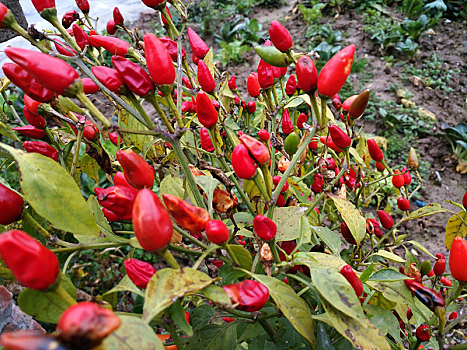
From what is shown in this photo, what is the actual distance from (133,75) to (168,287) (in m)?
0.37

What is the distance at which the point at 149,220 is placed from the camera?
0.53 meters

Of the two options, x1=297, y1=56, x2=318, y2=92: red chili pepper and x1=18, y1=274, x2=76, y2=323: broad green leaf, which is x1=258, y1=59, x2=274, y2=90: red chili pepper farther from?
x1=18, y1=274, x2=76, y2=323: broad green leaf

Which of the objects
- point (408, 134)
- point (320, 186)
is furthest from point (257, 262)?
point (408, 134)

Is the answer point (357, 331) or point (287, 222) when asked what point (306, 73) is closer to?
point (287, 222)

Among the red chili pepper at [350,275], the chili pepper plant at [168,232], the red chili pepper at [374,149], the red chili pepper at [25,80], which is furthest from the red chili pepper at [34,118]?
the red chili pepper at [374,149]

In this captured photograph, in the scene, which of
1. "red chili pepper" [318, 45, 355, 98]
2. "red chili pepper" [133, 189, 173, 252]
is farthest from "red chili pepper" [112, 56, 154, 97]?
"red chili pepper" [318, 45, 355, 98]

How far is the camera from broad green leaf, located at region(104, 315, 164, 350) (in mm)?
450

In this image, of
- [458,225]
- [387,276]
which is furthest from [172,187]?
[458,225]

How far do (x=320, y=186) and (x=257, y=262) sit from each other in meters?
0.53

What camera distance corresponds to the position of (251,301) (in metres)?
0.62

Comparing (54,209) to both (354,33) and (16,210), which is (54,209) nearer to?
(16,210)

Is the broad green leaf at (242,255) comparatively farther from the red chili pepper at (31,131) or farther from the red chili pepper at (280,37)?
the red chili pepper at (31,131)

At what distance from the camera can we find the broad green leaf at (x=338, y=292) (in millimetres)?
586

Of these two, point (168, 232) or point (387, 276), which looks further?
point (387, 276)
